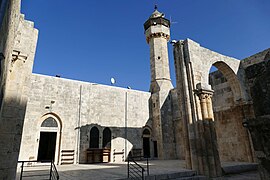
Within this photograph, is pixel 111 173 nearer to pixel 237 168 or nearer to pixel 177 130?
pixel 237 168

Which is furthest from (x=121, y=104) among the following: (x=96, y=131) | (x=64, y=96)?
(x=64, y=96)

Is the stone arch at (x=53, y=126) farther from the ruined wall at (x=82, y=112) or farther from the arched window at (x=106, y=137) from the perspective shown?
the arched window at (x=106, y=137)

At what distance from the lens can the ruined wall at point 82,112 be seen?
37.4 ft

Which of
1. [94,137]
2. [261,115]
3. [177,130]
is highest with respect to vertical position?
[177,130]

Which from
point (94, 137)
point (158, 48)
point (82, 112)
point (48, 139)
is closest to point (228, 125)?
point (94, 137)

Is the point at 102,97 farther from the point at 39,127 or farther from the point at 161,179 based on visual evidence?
the point at 161,179

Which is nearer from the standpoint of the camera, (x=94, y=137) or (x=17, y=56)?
(x=17, y=56)

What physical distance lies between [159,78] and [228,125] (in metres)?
7.44

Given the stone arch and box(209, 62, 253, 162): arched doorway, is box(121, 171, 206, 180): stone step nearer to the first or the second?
box(209, 62, 253, 162): arched doorway

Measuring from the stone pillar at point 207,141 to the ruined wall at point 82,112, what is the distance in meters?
7.72

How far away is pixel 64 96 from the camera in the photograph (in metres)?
12.8

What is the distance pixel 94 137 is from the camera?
13.2 metres

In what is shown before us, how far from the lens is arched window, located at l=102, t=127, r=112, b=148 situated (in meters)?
13.5

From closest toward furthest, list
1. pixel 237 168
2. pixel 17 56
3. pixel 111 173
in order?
pixel 17 56
pixel 111 173
pixel 237 168
